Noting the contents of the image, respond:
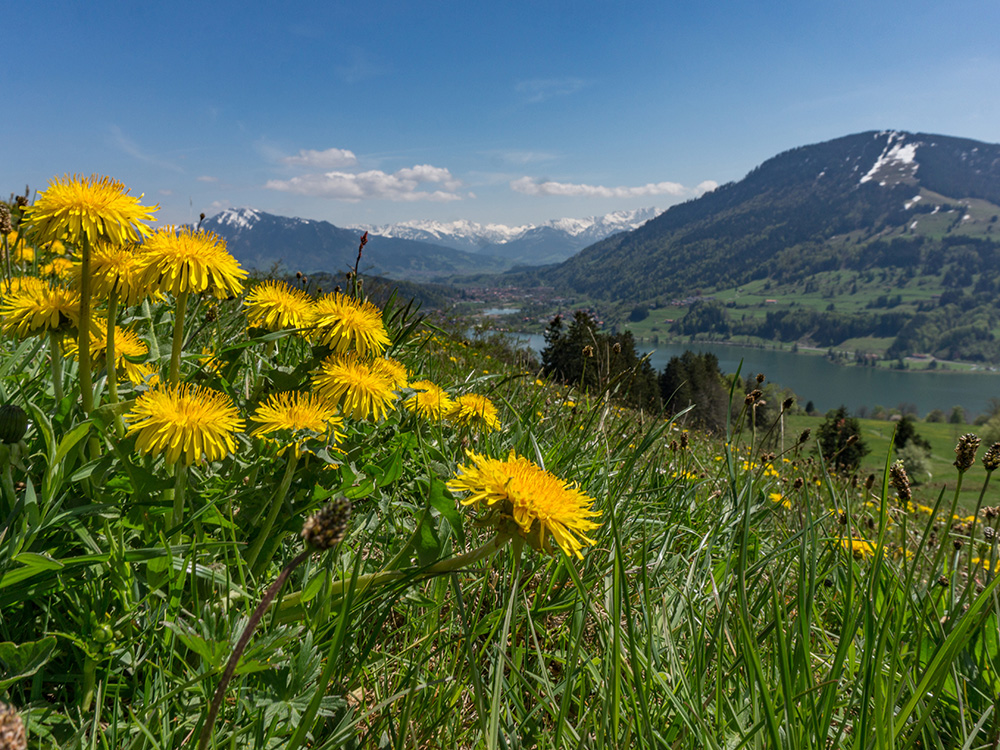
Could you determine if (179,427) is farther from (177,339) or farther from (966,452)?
(966,452)

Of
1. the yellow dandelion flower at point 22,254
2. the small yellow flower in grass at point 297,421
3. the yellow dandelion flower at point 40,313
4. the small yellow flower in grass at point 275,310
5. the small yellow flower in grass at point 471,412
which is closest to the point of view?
the small yellow flower in grass at point 297,421

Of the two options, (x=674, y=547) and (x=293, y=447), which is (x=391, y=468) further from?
(x=674, y=547)

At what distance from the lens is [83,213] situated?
155 cm

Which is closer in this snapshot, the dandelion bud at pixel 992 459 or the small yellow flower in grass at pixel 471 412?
the dandelion bud at pixel 992 459

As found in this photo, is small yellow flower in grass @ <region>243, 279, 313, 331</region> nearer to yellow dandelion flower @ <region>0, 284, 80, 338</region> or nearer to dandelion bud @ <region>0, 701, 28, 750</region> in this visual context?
yellow dandelion flower @ <region>0, 284, 80, 338</region>

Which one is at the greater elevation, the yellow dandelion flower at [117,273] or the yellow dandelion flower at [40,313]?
the yellow dandelion flower at [117,273]

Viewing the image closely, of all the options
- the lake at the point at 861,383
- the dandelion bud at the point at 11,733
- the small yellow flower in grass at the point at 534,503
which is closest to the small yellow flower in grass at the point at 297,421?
the small yellow flower in grass at the point at 534,503

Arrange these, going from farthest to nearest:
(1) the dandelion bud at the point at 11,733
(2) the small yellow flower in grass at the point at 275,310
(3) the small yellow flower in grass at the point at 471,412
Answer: (3) the small yellow flower in grass at the point at 471,412
(2) the small yellow flower in grass at the point at 275,310
(1) the dandelion bud at the point at 11,733

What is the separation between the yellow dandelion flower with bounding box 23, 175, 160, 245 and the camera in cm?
154

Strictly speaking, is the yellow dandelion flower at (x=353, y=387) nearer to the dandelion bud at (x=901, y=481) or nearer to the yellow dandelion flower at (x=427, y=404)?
the yellow dandelion flower at (x=427, y=404)

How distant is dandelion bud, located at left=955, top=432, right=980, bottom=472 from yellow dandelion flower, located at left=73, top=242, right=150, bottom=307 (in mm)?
2672

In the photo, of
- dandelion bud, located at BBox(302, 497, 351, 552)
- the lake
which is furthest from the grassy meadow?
the lake

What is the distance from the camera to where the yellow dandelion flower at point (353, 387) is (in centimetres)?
174

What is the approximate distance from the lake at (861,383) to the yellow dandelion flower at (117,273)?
109477mm
